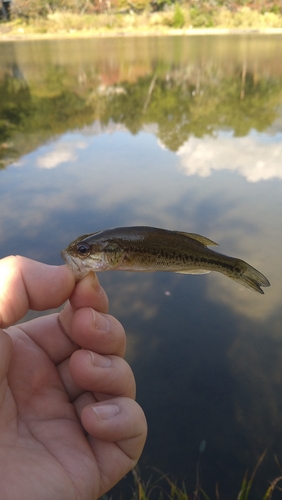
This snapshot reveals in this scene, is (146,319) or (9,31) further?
(9,31)

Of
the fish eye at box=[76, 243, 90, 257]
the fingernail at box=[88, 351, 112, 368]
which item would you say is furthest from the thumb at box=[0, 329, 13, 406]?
the fish eye at box=[76, 243, 90, 257]

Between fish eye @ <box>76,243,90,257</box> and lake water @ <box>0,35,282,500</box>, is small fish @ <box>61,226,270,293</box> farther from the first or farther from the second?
lake water @ <box>0,35,282,500</box>

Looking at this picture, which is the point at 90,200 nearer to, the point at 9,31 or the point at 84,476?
the point at 84,476

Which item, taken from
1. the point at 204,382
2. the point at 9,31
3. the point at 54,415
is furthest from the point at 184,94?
the point at 9,31

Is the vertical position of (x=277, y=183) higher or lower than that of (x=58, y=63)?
lower

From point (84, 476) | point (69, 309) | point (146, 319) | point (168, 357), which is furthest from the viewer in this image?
point (146, 319)

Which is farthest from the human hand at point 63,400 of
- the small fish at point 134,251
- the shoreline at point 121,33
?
the shoreline at point 121,33

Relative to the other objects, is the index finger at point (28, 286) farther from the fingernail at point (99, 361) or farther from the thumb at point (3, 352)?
the fingernail at point (99, 361)
